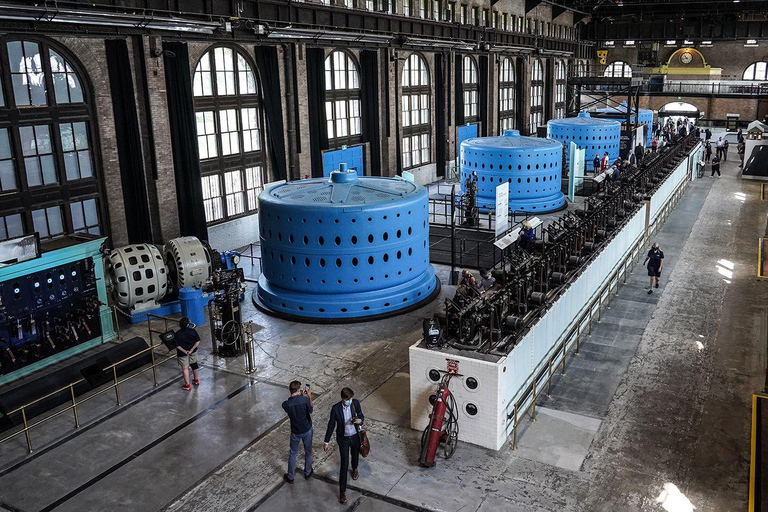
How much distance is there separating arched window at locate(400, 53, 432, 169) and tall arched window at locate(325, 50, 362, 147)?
439cm

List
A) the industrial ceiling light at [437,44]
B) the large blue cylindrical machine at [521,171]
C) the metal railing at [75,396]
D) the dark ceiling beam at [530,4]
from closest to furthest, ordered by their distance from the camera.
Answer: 1. the metal railing at [75,396]
2. the large blue cylindrical machine at [521,171]
3. the industrial ceiling light at [437,44]
4. the dark ceiling beam at [530,4]

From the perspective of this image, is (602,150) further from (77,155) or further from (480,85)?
(77,155)

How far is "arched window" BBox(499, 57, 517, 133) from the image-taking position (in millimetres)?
44219

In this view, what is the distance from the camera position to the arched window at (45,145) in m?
15.5

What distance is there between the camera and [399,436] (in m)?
10.3

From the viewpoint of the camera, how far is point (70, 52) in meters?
16.5

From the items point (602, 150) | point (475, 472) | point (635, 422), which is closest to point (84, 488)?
point (475, 472)

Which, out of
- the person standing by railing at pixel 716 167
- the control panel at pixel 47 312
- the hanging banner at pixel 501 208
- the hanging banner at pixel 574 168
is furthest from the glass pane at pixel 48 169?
the person standing by railing at pixel 716 167

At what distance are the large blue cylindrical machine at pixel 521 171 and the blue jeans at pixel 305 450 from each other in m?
18.3

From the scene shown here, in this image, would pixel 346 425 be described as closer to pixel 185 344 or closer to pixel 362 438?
pixel 362 438

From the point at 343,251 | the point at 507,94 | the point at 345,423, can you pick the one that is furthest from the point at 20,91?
the point at 507,94

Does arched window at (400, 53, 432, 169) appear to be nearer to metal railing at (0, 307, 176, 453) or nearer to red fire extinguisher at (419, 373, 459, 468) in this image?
metal railing at (0, 307, 176, 453)

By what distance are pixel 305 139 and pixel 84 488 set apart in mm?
17238

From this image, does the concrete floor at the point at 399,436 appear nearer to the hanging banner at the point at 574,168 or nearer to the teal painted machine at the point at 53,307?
the teal painted machine at the point at 53,307
